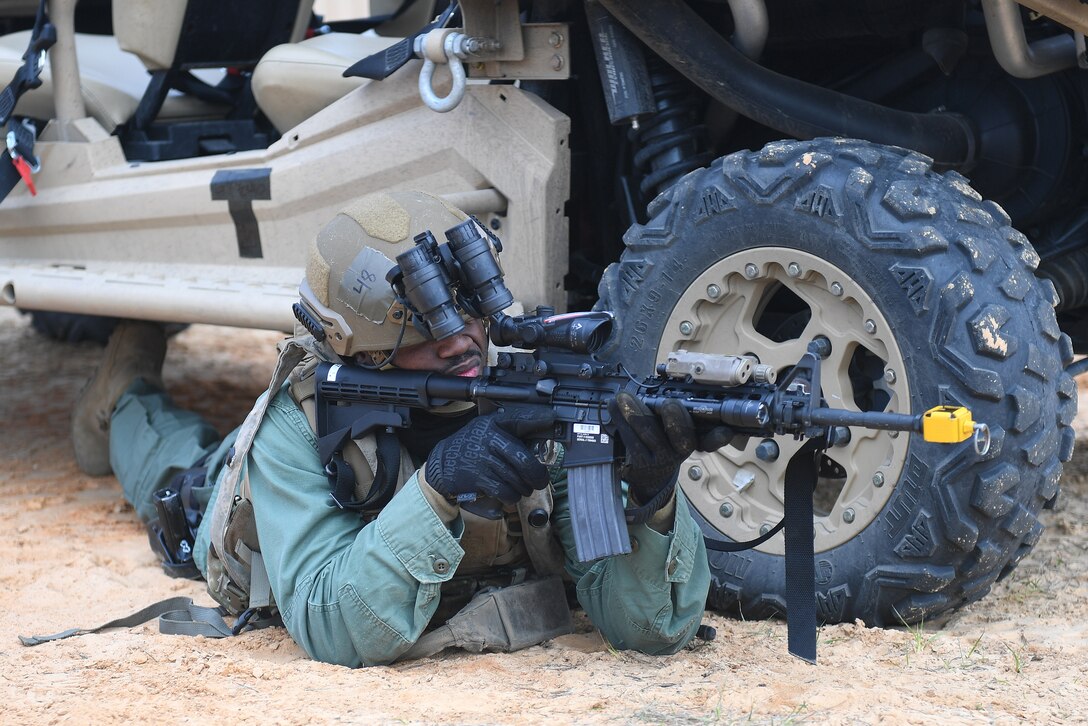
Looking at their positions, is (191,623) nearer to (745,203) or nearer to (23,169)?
(745,203)

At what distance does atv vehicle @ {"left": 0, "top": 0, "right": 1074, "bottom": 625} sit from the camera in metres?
3.12

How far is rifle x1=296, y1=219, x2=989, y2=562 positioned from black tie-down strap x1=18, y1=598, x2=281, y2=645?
752 mm

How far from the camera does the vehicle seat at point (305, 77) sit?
4.70 m

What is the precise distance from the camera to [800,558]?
110 inches

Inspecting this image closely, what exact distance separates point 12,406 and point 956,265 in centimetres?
525

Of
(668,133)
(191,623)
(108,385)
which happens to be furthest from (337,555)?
(108,385)

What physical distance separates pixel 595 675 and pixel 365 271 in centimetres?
96

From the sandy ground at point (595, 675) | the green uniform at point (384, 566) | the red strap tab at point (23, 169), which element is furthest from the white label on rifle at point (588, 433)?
the red strap tab at point (23, 169)

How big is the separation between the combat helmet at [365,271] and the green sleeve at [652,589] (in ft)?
2.10

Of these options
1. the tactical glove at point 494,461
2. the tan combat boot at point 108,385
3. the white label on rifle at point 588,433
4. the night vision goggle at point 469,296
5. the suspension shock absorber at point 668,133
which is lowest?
the tan combat boot at point 108,385

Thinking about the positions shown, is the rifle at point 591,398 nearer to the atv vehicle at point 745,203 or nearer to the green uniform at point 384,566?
the green uniform at point 384,566

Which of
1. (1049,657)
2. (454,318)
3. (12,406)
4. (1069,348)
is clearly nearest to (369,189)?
(454,318)

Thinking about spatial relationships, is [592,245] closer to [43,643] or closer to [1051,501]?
[1051,501]

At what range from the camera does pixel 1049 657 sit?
2.94 m
